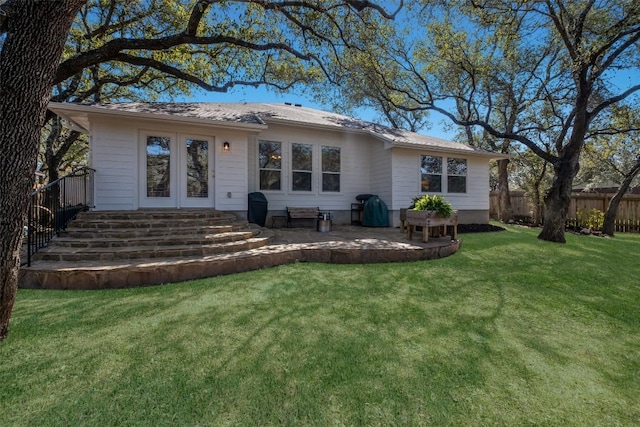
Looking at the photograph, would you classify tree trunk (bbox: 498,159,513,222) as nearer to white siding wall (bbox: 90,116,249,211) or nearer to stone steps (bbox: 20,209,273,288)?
stone steps (bbox: 20,209,273,288)

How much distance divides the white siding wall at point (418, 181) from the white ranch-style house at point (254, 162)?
0.12 feet

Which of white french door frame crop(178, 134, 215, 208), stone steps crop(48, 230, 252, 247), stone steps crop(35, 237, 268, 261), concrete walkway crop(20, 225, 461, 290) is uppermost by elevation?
white french door frame crop(178, 134, 215, 208)

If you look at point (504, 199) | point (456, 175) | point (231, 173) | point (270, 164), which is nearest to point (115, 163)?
point (231, 173)

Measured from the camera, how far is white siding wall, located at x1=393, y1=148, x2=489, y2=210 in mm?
9663

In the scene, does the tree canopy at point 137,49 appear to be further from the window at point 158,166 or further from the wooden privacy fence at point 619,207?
the wooden privacy fence at point 619,207

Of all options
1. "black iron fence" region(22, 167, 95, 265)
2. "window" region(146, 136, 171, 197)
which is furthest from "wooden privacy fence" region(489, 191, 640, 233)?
"black iron fence" region(22, 167, 95, 265)

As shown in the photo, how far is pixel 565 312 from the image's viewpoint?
10.7 ft

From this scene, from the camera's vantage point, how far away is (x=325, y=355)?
230 centimetres

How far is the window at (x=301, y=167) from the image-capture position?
930cm

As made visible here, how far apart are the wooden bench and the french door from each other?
2412 millimetres

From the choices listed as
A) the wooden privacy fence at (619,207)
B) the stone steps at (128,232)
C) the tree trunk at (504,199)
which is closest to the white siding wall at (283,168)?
the stone steps at (128,232)

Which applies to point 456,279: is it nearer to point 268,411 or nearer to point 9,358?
point 268,411

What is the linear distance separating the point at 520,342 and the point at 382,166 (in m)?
7.92

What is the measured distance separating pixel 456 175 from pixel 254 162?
753cm
